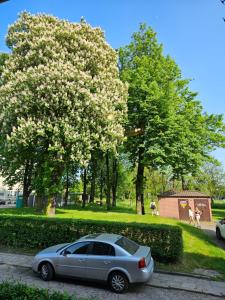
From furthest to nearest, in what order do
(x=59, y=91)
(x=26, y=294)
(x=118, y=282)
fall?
(x=59, y=91) → (x=118, y=282) → (x=26, y=294)

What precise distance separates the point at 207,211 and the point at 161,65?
17.3 meters

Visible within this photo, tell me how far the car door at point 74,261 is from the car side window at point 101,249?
24 centimetres

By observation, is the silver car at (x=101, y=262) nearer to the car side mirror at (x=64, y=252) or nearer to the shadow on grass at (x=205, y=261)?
the car side mirror at (x=64, y=252)

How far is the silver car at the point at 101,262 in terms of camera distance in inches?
348

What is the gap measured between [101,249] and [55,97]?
13010 millimetres

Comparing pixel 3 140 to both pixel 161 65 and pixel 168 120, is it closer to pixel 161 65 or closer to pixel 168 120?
pixel 168 120

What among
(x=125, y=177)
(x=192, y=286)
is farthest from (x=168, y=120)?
(x=125, y=177)

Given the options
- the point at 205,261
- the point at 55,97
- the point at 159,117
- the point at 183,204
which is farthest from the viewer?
the point at 183,204

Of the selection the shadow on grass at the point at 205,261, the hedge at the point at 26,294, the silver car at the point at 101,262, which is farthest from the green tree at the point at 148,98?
the hedge at the point at 26,294

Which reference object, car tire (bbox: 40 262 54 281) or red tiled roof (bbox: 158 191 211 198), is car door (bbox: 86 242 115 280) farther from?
red tiled roof (bbox: 158 191 211 198)

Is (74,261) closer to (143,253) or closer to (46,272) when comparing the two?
(46,272)

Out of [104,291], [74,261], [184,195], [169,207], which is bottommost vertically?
[104,291]

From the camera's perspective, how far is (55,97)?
19375mm

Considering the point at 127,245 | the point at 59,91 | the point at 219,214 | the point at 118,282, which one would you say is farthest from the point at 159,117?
the point at 219,214
